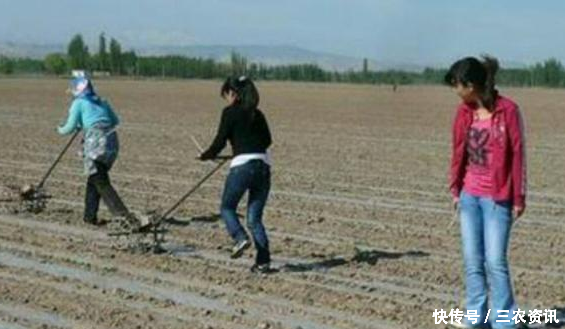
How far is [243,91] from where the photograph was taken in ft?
28.2

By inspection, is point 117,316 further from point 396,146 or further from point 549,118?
point 549,118

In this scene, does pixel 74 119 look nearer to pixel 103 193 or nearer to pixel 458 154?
pixel 103 193

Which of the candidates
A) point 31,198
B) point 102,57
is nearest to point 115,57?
point 102,57

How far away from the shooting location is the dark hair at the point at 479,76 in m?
6.54

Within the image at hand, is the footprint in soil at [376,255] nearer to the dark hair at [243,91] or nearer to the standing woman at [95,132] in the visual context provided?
the dark hair at [243,91]

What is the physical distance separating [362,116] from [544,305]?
28.8 m

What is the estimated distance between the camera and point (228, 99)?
340 inches

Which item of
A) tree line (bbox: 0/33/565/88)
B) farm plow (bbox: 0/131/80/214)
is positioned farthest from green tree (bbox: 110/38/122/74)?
farm plow (bbox: 0/131/80/214)

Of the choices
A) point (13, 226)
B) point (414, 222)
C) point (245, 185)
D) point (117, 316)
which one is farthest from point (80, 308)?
point (414, 222)

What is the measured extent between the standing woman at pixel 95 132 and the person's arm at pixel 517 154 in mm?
5066

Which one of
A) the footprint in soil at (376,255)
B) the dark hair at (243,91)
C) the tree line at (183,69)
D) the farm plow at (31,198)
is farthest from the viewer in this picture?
the tree line at (183,69)

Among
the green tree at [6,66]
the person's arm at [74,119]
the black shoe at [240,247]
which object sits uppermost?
the person's arm at [74,119]

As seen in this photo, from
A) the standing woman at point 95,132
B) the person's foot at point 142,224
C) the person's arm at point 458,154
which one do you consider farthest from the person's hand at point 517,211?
the standing woman at point 95,132

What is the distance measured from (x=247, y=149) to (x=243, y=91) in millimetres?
441
